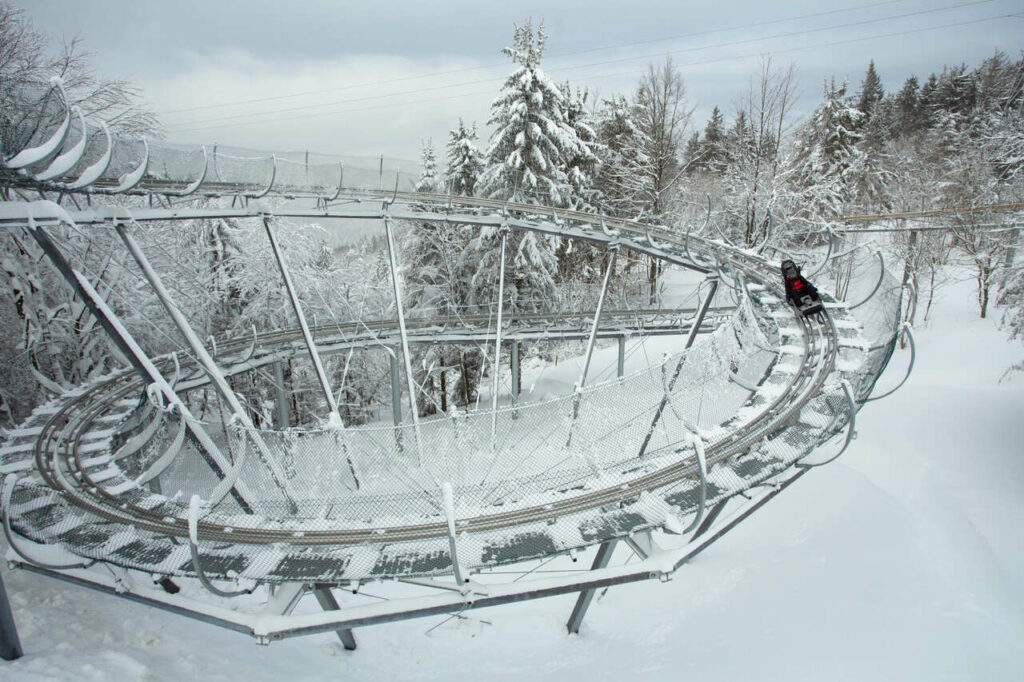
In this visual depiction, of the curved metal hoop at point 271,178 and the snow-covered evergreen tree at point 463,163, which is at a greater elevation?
the snow-covered evergreen tree at point 463,163

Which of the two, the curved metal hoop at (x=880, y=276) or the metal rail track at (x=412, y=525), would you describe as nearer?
the metal rail track at (x=412, y=525)

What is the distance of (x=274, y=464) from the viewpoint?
19.9ft

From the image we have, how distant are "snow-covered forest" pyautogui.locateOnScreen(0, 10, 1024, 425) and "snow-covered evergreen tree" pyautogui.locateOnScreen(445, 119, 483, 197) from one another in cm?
12

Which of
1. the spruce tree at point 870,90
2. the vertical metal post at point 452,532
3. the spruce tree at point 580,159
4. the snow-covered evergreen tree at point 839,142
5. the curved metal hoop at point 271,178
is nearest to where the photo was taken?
the vertical metal post at point 452,532

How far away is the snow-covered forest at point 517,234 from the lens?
1455cm

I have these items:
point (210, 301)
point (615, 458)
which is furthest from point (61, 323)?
point (615, 458)

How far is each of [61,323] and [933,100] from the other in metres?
72.0

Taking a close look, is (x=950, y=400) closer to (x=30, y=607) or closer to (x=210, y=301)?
(x=30, y=607)

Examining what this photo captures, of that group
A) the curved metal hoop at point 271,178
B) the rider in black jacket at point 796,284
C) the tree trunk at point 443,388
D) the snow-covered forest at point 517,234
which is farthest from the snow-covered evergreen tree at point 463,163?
the rider in black jacket at point 796,284

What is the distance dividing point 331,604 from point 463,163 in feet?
77.0

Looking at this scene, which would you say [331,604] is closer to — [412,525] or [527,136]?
[412,525]

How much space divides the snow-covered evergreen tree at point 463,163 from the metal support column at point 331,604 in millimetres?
22071

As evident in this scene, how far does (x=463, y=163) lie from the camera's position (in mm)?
26234

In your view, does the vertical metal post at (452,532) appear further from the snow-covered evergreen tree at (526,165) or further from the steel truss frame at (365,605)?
the snow-covered evergreen tree at (526,165)
